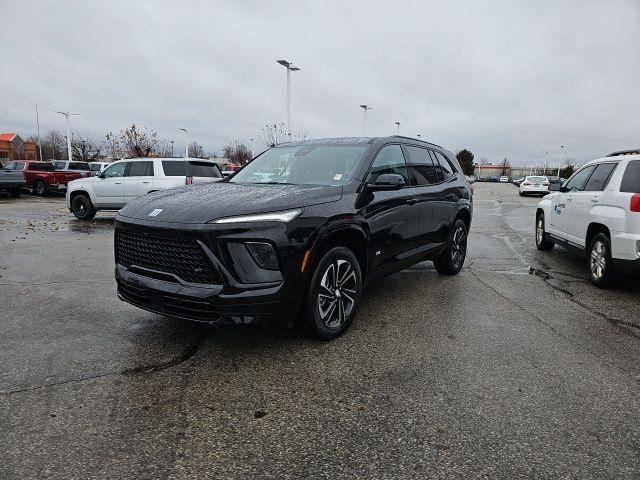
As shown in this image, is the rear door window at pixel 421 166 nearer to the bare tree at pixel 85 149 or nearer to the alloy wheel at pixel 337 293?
the alloy wheel at pixel 337 293

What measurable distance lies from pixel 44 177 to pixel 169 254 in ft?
78.3

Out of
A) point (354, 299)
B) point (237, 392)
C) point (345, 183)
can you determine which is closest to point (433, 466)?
point (237, 392)

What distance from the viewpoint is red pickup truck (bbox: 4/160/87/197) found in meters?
23.2

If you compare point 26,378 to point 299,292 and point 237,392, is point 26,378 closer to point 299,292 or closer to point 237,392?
point 237,392

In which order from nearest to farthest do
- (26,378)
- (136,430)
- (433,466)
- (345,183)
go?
(433,466) → (136,430) → (26,378) → (345,183)

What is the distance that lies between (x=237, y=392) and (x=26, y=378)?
4.95 feet

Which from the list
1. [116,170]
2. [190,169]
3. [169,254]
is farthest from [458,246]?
[116,170]

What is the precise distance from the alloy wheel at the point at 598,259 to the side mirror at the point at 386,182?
131 inches

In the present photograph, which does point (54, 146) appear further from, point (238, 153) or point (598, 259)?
Result: point (598, 259)

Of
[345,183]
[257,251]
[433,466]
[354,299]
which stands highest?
[345,183]

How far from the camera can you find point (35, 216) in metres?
14.3

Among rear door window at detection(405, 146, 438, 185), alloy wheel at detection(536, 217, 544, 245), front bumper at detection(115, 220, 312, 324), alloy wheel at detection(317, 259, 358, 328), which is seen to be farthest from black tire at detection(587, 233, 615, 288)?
front bumper at detection(115, 220, 312, 324)

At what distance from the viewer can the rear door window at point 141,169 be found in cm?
1320

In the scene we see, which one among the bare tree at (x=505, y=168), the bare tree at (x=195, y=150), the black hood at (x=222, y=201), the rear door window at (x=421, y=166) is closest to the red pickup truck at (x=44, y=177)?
the rear door window at (x=421, y=166)
